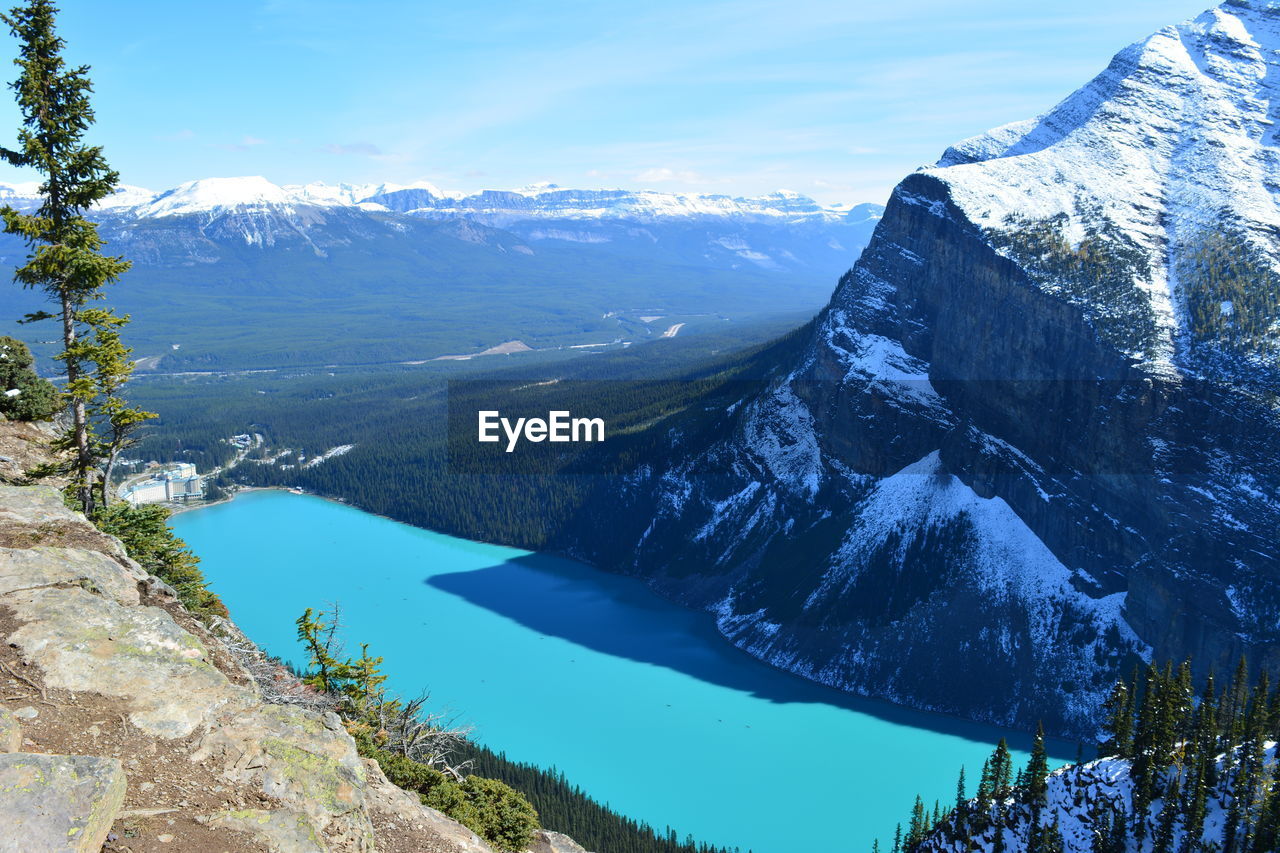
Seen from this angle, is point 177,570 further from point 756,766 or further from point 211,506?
point 211,506

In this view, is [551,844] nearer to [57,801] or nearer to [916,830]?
[57,801]

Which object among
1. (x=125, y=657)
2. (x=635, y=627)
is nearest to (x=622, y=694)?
(x=635, y=627)

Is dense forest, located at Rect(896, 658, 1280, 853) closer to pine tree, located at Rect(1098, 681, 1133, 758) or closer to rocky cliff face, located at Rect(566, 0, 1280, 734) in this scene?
pine tree, located at Rect(1098, 681, 1133, 758)

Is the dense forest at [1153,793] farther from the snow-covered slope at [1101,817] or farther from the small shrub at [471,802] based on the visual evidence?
the small shrub at [471,802]

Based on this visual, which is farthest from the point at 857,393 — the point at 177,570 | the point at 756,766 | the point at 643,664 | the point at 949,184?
the point at 177,570

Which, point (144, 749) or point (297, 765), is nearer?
point (144, 749)

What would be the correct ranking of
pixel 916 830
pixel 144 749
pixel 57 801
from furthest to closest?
1. pixel 916 830
2. pixel 144 749
3. pixel 57 801
